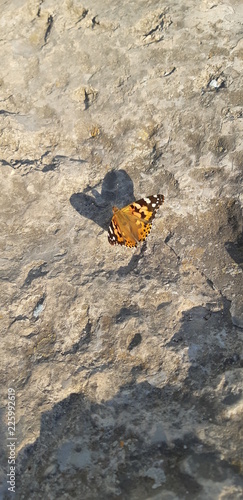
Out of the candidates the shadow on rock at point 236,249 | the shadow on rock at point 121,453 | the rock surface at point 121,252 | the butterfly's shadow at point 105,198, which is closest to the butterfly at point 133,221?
the rock surface at point 121,252

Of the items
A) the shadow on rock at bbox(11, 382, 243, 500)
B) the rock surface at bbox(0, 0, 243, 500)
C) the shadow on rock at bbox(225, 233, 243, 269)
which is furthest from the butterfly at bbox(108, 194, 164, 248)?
the shadow on rock at bbox(11, 382, 243, 500)

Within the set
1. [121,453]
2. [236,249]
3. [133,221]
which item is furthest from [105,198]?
[121,453]

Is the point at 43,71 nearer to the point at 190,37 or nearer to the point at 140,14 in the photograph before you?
the point at 140,14

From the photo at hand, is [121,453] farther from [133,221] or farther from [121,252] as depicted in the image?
[133,221]

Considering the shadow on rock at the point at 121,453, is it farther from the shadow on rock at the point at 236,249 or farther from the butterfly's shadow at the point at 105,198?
the butterfly's shadow at the point at 105,198

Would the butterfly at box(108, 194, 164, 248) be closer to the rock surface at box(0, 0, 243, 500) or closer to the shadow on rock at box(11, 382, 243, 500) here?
the rock surface at box(0, 0, 243, 500)

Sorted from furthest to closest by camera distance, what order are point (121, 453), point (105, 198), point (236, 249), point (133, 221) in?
point (105, 198) → point (236, 249) → point (133, 221) → point (121, 453)

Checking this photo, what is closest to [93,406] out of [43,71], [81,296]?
[81,296]
